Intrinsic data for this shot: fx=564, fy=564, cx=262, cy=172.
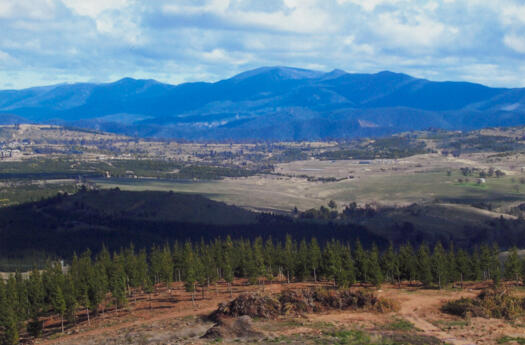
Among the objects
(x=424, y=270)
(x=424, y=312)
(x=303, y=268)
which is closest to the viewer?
(x=424, y=312)

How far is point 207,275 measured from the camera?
252ft

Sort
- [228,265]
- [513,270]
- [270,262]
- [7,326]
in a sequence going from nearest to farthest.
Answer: [7,326]
[513,270]
[228,265]
[270,262]

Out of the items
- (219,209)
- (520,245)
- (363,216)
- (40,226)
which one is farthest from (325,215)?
(40,226)

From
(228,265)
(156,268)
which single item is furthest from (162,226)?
(228,265)

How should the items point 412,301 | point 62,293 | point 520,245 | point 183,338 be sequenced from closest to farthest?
point 183,338
point 412,301
point 62,293
point 520,245

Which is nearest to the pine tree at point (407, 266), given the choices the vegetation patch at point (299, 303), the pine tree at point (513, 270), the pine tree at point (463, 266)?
the pine tree at point (463, 266)

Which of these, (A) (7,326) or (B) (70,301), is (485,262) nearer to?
(B) (70,301)

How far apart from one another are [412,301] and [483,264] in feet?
85.2

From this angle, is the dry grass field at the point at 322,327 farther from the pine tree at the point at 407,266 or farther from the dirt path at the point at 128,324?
the pine tree at the point at 407,266

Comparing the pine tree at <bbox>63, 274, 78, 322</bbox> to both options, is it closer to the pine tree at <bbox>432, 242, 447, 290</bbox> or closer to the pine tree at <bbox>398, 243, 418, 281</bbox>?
the pine tree at <bbox>398, 243, 418, 281</bbox>

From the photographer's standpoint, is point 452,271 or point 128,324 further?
point 452,271

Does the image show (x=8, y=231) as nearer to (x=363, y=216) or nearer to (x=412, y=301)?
(x=363, y=216)

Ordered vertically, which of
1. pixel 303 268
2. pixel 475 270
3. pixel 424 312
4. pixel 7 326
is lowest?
pixel 7 326

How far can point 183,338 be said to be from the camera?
1917 inches
